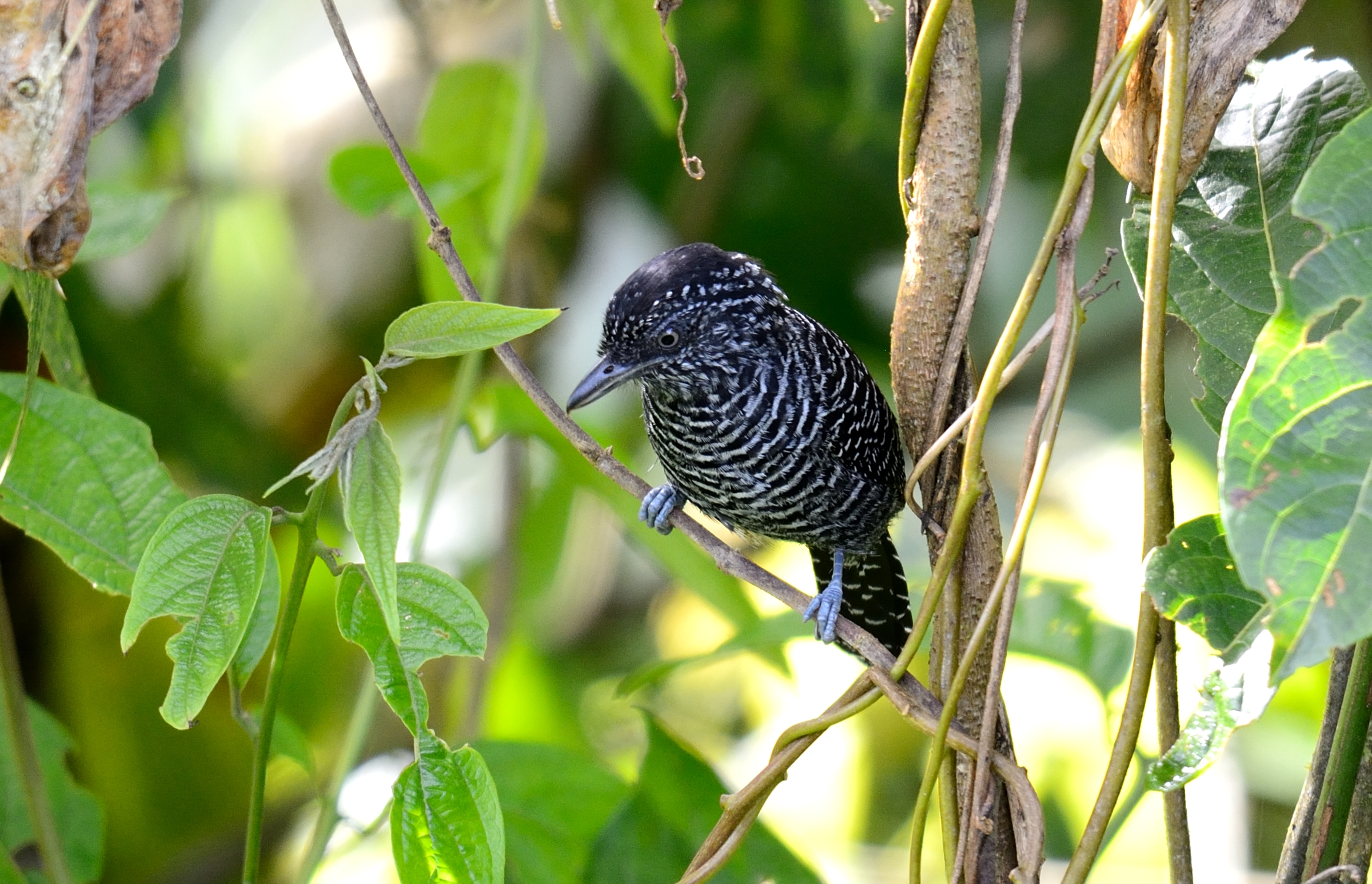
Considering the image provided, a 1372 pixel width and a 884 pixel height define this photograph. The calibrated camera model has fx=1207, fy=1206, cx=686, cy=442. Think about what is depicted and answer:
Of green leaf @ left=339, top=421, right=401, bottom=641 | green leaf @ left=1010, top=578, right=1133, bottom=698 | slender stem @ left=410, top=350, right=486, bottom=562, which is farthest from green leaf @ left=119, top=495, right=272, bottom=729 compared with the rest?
green leaf @ left=1010, top=578, right=1133, bottom=698

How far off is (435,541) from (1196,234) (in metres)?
2.84

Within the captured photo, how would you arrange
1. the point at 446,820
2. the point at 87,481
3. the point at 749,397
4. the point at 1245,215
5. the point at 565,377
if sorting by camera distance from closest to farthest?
the point at 446,820, the point at 1245,215, the point at 87,481, the point at 749,397, the point at 565,377

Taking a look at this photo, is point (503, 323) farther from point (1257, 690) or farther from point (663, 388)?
point (663, 388)

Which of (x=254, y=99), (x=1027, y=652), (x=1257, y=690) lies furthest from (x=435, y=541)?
(x=1257, y=690)

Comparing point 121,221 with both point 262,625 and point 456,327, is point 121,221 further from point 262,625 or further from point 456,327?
point 456,327

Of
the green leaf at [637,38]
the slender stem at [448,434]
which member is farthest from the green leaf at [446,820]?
the green leaf at [637,38]

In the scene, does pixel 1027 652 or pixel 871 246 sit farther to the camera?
pixel 871 246

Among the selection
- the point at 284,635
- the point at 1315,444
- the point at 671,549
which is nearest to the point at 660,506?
the point at 671,549

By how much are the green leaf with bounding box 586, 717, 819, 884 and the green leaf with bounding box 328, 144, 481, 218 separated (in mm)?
928

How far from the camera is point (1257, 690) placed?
1006mm

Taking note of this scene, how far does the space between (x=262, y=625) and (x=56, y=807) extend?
70cm

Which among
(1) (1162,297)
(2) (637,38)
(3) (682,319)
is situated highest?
(2) (637,38)

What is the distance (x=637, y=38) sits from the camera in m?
2.27

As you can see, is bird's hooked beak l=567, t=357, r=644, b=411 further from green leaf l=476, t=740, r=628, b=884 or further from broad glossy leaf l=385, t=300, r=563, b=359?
broad glossy leaf l=385, t=300, r=563, b=359
